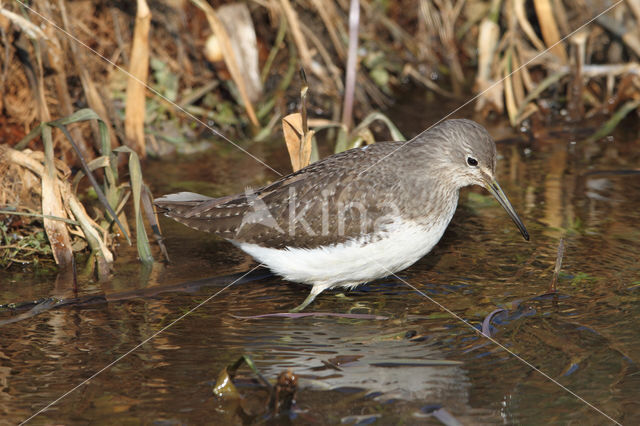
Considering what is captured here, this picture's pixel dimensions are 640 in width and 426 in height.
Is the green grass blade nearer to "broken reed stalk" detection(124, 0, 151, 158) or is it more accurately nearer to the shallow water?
the shallow water

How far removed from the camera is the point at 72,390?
3916mm

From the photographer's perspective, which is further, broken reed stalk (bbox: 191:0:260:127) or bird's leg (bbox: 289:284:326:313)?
broken reed stalk (bbox: 191:0:260:127)

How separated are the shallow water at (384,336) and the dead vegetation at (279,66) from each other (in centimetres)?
150

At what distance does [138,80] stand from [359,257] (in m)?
3.20

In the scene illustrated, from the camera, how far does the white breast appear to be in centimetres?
471

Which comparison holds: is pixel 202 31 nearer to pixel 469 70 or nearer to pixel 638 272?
pixel 469 70

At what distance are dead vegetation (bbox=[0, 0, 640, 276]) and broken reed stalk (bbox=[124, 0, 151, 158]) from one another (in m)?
0.01

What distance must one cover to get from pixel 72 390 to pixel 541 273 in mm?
3156

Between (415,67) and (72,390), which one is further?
(415,67)

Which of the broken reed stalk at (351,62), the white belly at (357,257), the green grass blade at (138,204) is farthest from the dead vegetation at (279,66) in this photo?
the white belly at (357,257)

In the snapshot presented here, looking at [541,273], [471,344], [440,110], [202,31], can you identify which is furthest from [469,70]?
[471,344]

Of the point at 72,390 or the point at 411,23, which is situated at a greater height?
the point at 411,23

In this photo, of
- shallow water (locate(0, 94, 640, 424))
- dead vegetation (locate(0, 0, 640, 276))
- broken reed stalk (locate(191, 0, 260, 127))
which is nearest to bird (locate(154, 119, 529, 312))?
shallow water (locate(0, 94, 640, 424))

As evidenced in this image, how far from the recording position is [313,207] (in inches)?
197
